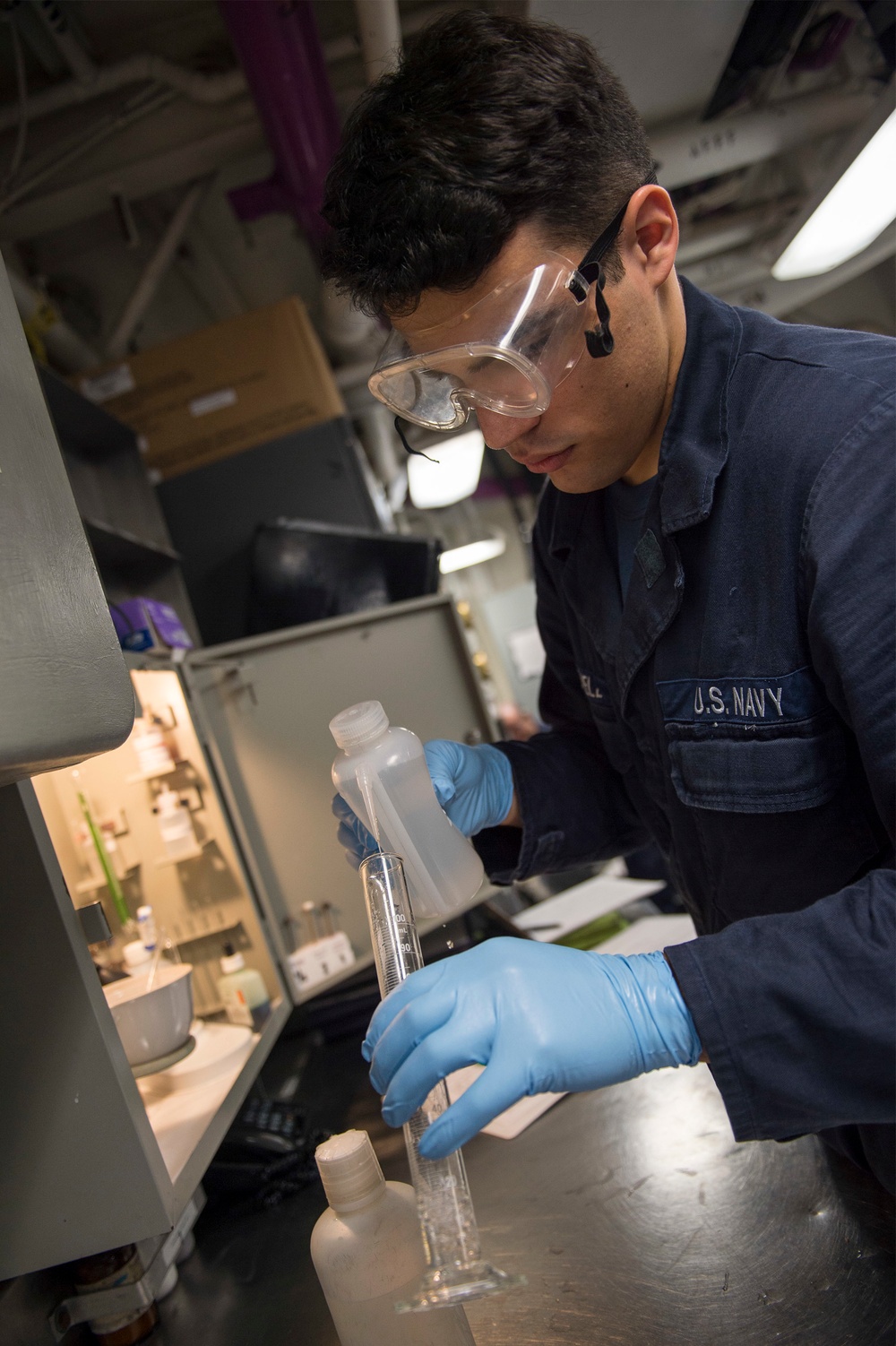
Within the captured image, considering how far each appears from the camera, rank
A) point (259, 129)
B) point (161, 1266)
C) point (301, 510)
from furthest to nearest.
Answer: point (301, 510)
point (259, 129)
point (161, 1266)

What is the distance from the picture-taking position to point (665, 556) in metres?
1.07

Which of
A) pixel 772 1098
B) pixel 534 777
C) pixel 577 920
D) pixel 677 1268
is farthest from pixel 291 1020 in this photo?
pixel 772 1098

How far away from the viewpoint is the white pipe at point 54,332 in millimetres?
2441

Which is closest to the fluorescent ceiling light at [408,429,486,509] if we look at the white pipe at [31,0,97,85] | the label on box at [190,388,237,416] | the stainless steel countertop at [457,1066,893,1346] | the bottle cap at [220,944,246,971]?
the label on box at [190,388,237,416]

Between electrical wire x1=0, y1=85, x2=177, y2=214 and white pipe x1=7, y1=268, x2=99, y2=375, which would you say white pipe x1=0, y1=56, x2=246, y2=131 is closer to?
electrical wire x1=0, y1=85, x2=177, y2=214

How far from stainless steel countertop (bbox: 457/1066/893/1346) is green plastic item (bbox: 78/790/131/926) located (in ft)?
2.86

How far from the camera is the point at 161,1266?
1201 mm

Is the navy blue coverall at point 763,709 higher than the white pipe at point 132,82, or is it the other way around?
the white pipe at point 132,82

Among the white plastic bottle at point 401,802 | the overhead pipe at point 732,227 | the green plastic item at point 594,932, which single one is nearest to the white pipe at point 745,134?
the overhead pipe at point 732,227

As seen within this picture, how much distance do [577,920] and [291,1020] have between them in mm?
831

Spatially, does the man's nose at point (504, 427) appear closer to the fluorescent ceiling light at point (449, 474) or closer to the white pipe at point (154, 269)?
the white pipe at point (154, 269)

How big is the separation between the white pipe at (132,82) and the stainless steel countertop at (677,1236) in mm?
2675

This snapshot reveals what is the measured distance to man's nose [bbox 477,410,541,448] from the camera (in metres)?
1.06

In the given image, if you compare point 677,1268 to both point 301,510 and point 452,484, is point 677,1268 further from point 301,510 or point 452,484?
point 452,484
